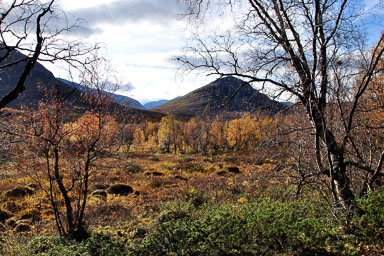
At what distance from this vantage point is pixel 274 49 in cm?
400

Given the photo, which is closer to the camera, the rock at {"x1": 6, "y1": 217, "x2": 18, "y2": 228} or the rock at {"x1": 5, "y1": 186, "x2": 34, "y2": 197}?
the rock at {"x1": 6, "y1": 217, "x2": 18, "y2": 228}

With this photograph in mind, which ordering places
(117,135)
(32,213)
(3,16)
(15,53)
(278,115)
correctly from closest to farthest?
(3,16) < (15,53) < (278,115) < (117,135) < (32,213)

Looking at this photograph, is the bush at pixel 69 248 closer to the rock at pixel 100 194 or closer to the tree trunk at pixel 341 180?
the tree trunk at pixel 341 180

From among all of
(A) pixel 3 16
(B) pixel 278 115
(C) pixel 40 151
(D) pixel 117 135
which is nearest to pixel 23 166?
(C) pixel 40 151

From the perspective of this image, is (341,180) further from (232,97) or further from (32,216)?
(32,216)

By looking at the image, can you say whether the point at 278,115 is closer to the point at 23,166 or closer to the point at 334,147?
→ the point at 334,147

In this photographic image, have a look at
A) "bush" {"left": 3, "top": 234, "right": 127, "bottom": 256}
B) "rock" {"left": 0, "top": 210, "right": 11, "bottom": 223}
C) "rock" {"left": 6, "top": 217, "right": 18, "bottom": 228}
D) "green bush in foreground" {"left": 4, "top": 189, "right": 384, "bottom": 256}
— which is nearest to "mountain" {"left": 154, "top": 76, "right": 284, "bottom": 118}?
"green bush in foreground" {"left": 4, "top": 189, "right": 384, "bottom": 256}

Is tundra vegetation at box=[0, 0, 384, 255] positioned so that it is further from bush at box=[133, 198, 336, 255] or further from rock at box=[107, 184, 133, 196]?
rock at box=[107, 184, 133, 196]

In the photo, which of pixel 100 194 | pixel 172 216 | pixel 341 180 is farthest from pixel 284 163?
pixel 100 194

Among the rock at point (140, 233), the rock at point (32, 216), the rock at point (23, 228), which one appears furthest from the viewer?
the rock at point (32, 216)

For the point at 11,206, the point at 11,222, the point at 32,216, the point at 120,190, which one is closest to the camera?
the point at 11,222

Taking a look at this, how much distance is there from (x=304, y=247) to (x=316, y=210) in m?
2.16

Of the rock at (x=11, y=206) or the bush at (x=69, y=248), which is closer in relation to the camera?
the bush at (x=69, y=248)

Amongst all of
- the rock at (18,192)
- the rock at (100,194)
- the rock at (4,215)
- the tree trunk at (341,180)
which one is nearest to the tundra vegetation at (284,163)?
the tree trunk at (341,180)
